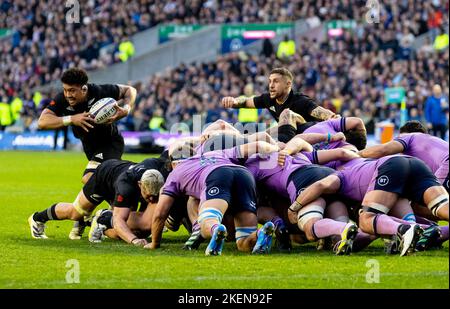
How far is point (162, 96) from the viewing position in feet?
120

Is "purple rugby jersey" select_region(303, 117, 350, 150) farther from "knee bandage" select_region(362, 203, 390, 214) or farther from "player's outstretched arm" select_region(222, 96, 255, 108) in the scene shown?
"player's outstretched arm" select_region(222, 96, 255, 108)

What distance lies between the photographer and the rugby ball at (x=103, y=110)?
40.7 feet

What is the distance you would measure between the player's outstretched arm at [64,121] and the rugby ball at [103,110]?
0.08 metres

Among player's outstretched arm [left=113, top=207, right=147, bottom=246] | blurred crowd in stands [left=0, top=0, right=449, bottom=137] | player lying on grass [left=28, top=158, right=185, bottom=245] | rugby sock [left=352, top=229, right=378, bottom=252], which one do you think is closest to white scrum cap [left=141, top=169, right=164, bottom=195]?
player lying on grass [left=28, top=158, right=185, bottom=245]

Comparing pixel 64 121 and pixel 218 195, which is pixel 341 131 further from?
pixel 64 121

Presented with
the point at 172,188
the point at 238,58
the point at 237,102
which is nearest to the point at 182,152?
the point at 172,188

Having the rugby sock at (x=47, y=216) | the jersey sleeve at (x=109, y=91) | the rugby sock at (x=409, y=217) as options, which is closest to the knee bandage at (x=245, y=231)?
the rugby sock at (x=409, y=217)

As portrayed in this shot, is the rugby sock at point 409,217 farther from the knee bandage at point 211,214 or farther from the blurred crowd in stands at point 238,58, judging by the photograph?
the blurred crowd in stands at point 238,58

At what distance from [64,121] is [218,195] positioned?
338cm

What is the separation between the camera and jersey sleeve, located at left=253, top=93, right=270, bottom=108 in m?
13.9
